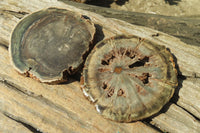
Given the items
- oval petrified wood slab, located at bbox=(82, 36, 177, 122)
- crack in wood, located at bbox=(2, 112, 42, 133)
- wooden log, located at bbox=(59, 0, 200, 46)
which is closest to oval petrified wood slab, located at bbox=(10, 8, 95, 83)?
oval petrified wood slab, located at bbox=(82, 36, 177, 122)

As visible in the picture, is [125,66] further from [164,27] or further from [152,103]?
[164,27]

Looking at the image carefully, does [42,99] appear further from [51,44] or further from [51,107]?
[51,44]

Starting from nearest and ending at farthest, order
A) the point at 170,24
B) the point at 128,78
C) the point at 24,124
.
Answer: the point at 128,78
the point at 24,124
the point at 170,24

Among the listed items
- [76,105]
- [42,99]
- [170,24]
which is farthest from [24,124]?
[170,24]

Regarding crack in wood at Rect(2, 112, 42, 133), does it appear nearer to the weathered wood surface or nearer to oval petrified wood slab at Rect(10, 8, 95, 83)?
the weathered wood surface

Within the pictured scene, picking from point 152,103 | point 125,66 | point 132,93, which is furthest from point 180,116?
point 125,66
